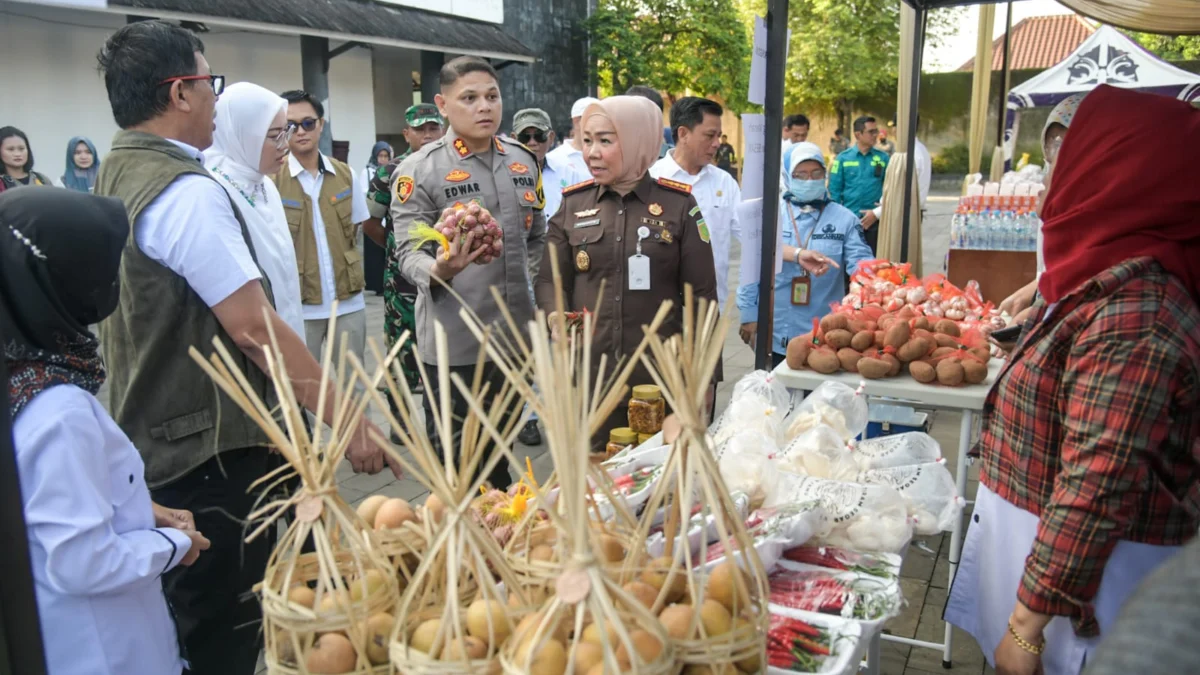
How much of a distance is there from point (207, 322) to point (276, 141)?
105cm

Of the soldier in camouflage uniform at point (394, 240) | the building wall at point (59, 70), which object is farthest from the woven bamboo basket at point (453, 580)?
the building wall at point (59, 70)

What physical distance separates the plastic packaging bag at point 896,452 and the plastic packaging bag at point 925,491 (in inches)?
1.7

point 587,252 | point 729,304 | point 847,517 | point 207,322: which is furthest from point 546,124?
point 729,304

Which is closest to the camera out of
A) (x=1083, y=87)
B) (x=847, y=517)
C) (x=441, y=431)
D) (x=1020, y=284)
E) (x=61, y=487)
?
(x=441, y=431)

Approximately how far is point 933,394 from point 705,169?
219 cm

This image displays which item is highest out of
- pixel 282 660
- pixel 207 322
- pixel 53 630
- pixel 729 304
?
pixel 729 304

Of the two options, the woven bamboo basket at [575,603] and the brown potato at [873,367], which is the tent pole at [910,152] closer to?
the brown potato at [873,367]

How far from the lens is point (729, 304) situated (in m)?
1.22

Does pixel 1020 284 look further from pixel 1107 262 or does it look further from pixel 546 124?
pixel 1107 262

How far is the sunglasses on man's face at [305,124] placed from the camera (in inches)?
169

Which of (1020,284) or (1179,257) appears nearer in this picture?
(1179,257)

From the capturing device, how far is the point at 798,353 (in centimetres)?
316

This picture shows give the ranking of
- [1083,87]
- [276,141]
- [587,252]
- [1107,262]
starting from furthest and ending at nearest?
[1083,87], [587,252], [276,141], [1107,262]

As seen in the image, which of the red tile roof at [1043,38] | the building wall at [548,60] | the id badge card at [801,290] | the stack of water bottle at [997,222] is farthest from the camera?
the red tile roof at [1043,38]
